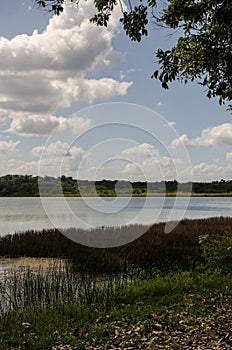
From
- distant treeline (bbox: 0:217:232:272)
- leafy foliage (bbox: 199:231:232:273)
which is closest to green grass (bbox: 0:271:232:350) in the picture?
leafy foliage (bbox: 199:231:232:273)

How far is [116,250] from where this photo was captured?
17.7 metres

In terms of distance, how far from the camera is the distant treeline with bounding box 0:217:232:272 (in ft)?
49.5

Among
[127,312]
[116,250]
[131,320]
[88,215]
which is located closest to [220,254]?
[127,312]

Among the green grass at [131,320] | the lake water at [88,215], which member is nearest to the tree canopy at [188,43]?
the green grass at [131,320]

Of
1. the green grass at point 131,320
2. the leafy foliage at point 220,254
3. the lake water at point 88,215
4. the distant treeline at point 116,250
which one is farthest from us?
the lake water at point 88,215

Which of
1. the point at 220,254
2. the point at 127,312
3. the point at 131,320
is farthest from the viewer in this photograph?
the point at 220,254

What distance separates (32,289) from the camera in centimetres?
982

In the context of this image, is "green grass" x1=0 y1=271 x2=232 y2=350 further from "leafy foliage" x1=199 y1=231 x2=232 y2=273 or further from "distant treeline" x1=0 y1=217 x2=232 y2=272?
"distant treeline" x1=0 y1=217 x2=232 y2=272

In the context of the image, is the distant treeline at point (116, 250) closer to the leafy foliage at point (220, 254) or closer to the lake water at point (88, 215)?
the leafy foliage at point (220, 254)

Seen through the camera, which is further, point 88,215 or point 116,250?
point 88,215

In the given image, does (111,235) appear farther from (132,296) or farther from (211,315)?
(211,315)

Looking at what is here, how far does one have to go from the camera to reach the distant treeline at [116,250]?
1508 centimetres

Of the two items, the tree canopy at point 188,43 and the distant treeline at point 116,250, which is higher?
the tree canopy at point 188,43

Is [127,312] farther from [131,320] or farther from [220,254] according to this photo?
[220,254]
